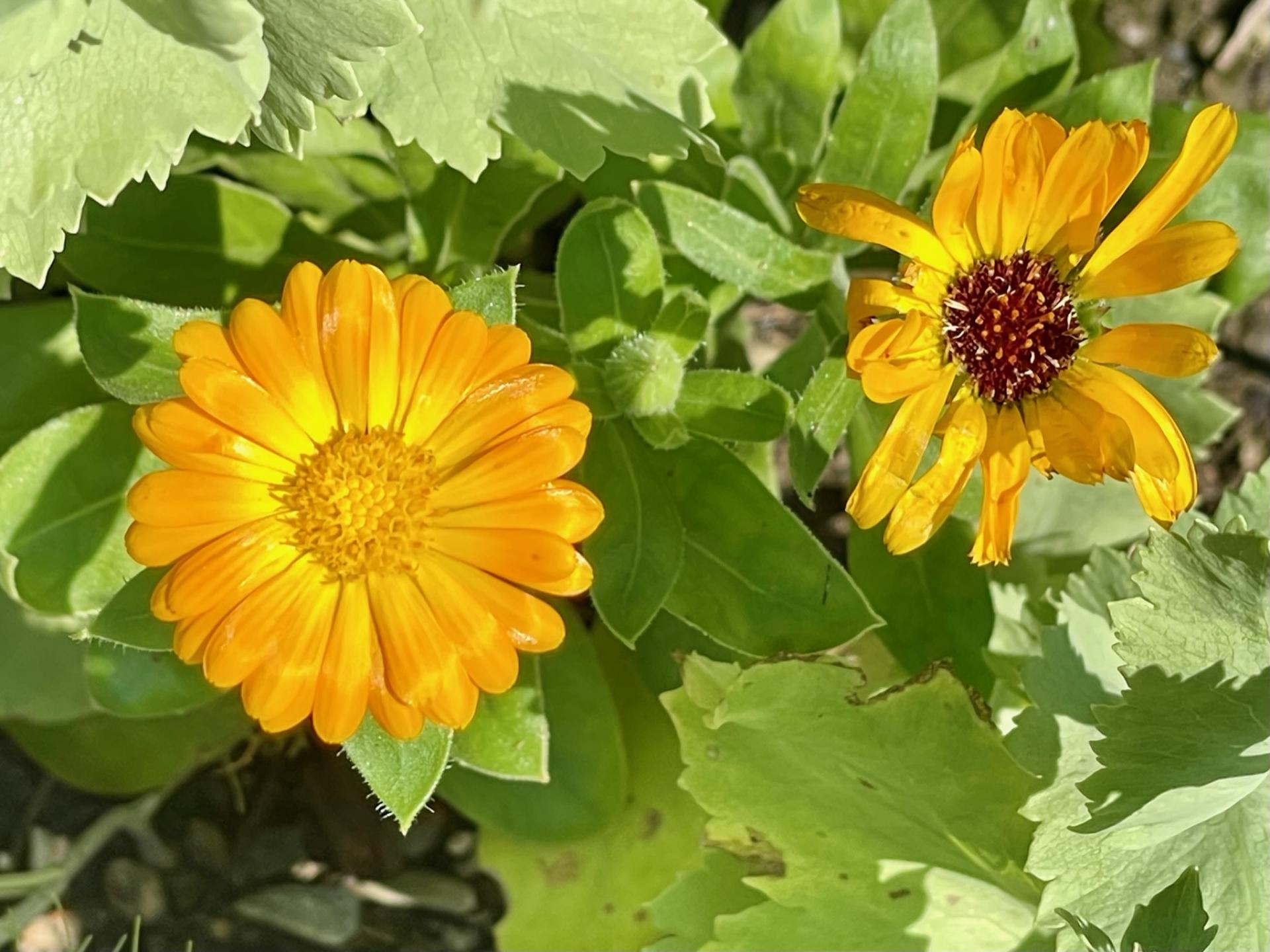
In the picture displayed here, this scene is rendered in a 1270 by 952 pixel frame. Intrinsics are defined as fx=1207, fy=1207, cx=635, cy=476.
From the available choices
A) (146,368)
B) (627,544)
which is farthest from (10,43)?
(627,544)

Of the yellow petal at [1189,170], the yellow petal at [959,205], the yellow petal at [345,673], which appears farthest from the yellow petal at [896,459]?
the yellow petal at [345,673]

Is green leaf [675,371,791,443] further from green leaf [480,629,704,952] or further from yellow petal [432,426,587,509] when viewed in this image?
green leaf [480,629,704,952]

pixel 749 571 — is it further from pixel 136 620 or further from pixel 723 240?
pixel 136 620

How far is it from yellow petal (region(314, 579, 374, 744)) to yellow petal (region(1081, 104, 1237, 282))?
792mm

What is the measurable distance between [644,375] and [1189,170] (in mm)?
523

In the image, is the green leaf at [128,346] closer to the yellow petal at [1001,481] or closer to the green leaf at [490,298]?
the green leaf at [490,298]

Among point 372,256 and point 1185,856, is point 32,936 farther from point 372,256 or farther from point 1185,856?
point 1185,856

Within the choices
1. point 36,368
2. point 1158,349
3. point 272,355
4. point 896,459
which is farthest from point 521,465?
point 36,368

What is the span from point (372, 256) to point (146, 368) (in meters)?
0.46

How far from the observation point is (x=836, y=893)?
144 cm

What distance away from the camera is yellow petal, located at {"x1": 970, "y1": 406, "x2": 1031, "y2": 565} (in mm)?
1082

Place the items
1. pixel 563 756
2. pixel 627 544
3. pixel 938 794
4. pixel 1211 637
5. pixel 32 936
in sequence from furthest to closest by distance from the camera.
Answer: pixel 32 936 < pixel 563 756 < pixel 938 794 < pixel 627 544 < pixel 1211 637

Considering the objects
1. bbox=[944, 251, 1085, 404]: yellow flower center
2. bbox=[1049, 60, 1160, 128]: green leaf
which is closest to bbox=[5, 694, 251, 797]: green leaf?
bbox=[944, 251, 1085, 404]: yellow flower center

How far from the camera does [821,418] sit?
3.99 feet
